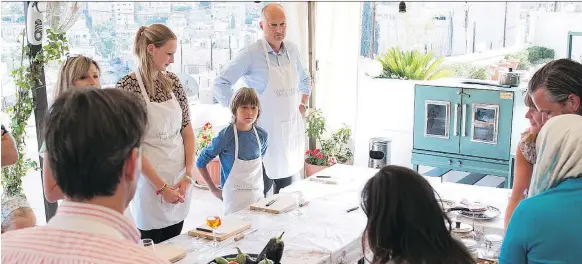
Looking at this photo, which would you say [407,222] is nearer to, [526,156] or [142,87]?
[526,156]

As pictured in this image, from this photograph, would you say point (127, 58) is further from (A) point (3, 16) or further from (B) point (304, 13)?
(B) point (304, 13)

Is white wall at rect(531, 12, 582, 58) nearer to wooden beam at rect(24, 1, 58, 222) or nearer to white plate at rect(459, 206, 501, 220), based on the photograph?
white plate at rect(459, 206, 501, 220)

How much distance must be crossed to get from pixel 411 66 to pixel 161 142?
3690 millimetres

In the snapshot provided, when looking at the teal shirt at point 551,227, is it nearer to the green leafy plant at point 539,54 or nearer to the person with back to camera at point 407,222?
the person with back to camera at point 407,222

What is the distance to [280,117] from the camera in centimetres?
440

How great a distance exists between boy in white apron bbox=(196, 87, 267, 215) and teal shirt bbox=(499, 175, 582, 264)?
194 cm

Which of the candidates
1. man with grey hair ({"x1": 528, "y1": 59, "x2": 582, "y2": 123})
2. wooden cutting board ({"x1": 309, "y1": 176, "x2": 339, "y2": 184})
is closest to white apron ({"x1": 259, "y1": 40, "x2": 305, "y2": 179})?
wooden cutting board ({"x1": 309, "y1": 176, "x2": 339, "y2": 184})

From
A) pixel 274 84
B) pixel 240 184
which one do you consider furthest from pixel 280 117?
pixel 240 184

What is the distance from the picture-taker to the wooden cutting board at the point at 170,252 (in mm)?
2461

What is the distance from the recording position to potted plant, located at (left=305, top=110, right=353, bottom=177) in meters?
5.87

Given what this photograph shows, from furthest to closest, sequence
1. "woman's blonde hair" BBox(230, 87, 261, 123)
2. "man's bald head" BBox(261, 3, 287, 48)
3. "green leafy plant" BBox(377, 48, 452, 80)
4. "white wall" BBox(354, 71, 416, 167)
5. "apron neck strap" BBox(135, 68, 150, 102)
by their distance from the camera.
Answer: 1. "green leafy plant" BBox(377, 48, 452, 80)
2. "white wall" BBox(354, 71, 416, 167)
3. "man's bald head" BBox(261, 3, 287, 48)
4. "woman's blonde hair" BBox(230, 87, 261, 123)
5. "apron neck strap" BBox(135, 68, 150, 102)

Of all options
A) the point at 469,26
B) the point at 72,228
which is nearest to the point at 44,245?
the point at 72,228

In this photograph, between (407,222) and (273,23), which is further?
(273,23)

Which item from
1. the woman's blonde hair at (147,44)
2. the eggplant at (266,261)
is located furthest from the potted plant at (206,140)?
the eggplant at (266,261)
